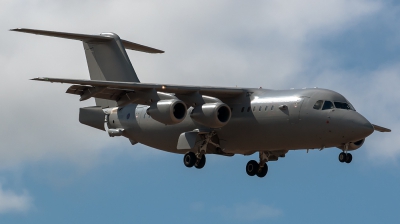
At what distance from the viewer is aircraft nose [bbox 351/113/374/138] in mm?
25109

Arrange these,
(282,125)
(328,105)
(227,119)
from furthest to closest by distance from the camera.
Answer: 1. (227,119)
2. (282,125)
3. (328,105)

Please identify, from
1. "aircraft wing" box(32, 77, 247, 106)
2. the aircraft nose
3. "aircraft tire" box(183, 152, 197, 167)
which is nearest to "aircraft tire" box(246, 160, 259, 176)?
"aircraft tire" box(183, 152, 197, 167)

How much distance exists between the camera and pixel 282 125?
1018 inches

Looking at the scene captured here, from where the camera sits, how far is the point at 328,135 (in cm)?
2538

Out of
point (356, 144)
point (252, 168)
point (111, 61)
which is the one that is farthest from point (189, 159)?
point (111, 61)

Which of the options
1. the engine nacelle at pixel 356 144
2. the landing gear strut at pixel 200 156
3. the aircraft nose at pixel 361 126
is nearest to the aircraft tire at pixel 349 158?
the engine nacelle at pixel 356 144

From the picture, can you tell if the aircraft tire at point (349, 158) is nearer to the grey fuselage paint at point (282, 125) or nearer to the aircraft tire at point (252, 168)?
the grey fuselage paint at point (282, 125)

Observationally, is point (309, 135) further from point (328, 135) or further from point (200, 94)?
point (200, 94)

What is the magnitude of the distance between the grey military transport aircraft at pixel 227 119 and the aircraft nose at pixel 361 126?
2 cm

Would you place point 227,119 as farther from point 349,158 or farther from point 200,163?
point 349,158

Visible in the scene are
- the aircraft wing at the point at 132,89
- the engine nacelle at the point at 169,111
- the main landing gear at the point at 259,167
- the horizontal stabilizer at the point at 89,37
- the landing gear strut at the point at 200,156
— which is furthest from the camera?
the main landing gear at the point at 259,167

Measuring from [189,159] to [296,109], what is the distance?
3.42 m

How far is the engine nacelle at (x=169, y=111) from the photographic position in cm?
2592

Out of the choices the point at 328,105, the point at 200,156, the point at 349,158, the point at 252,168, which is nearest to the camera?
the point at 328,105
